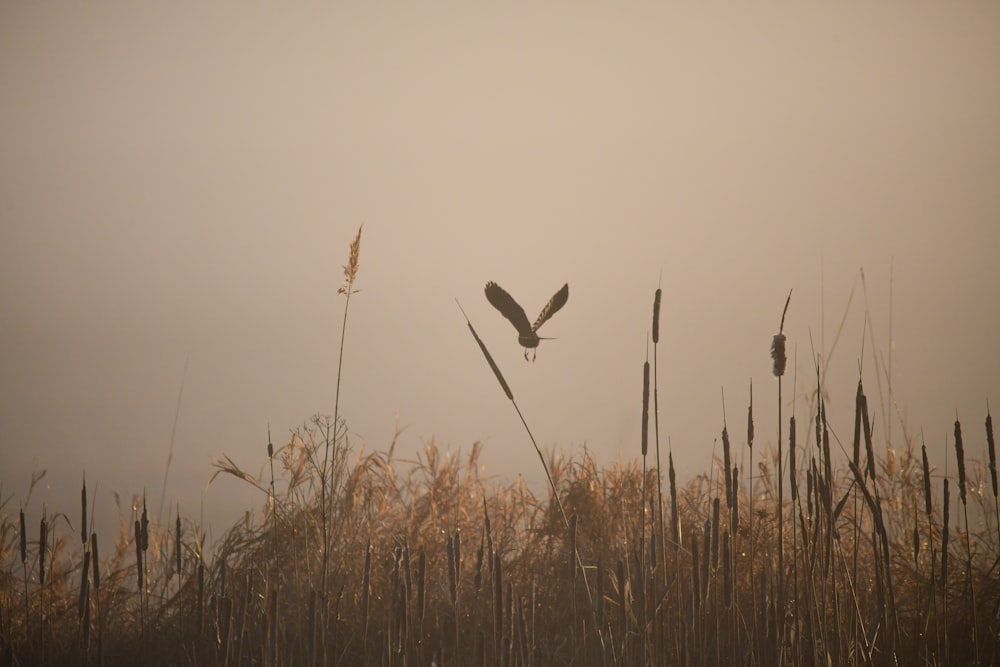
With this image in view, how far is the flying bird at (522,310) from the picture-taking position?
5.88 feet

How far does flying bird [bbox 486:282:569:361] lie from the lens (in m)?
1.79

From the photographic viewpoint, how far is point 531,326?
74.1 inches

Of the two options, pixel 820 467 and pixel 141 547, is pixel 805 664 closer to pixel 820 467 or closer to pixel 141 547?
pixel 820 467

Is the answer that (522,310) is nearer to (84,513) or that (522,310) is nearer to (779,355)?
(779,355)

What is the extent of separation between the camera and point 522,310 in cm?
182

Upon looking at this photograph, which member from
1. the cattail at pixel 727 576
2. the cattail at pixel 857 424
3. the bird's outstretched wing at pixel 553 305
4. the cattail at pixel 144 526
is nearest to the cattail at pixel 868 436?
the cattail at pixel 857 424

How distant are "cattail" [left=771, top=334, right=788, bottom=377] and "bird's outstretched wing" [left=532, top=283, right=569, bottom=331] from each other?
460mm

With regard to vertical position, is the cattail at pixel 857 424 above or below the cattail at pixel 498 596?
above

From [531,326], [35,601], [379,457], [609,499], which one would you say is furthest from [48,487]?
[609,499]

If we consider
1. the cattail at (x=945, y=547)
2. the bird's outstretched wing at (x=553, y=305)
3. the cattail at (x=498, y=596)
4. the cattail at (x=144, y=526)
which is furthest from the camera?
the cattail at (x=144, y=526)

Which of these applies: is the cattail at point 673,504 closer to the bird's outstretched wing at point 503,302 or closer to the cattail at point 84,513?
the bird's outstretched wing at point 503,302

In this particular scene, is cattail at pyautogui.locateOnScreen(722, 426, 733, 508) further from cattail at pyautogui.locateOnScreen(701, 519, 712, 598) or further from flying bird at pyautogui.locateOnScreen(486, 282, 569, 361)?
flying bird at pyautogui.locateOnScreen(486, 282, 569, 361)

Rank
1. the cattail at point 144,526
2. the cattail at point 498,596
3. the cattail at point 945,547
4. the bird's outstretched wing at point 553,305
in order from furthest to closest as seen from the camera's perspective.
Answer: the cattail at point 144,526 < the cattail at point 945,547 < the bird's outstretched wing at point 553,305 < the cattail at point 498,596

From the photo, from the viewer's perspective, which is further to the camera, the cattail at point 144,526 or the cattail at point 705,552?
the cattail at point 144,526
